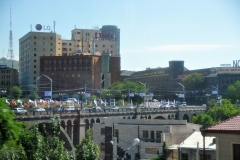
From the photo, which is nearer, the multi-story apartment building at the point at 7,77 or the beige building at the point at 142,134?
the beige building at the point at 142,134

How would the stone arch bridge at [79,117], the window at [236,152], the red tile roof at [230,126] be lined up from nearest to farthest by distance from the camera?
the window at [236,152] → the red tile roof at [230,126] → the stone arch bridge at [79,117]

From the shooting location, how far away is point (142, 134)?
53.5 meters

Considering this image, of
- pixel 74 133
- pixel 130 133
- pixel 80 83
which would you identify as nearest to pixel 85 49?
pixel 80 83

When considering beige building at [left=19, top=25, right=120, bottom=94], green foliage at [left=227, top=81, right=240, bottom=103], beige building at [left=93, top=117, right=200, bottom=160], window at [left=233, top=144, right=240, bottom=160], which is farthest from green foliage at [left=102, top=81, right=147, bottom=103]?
window at [left=233, top=144, right=240, bottom=160]

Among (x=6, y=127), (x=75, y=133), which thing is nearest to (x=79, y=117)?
(x=75, y=133)

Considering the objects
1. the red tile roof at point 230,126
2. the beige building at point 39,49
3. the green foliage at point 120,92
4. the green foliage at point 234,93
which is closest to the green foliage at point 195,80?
the green foliage at point 234,93

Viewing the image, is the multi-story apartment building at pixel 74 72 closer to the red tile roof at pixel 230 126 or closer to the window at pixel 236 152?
the red tile roof at pixel 230 126

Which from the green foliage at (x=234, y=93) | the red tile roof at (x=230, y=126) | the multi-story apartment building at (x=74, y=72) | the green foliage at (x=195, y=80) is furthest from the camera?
the green foliage at (x=195, y=80)

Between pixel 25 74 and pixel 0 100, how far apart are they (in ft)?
528

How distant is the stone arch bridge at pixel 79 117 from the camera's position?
2734 inches

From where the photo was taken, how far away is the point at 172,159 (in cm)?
4238

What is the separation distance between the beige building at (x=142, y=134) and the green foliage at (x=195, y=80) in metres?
106

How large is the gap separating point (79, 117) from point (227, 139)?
211 feet

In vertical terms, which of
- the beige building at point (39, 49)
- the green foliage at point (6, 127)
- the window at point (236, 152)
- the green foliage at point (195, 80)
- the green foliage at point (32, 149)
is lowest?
the green foliage at point (32, 149)
